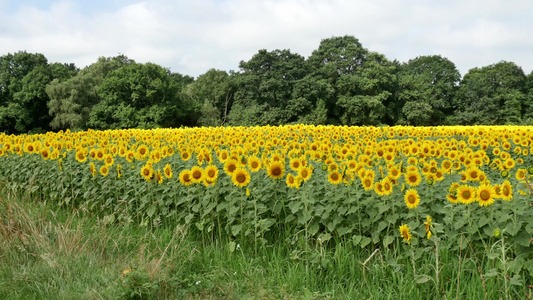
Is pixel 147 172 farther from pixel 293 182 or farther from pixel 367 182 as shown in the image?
pixel 367 182

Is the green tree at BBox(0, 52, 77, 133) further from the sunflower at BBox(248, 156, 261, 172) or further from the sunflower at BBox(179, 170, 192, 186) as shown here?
the sunflower at BBox(248, 156, 261, 172)

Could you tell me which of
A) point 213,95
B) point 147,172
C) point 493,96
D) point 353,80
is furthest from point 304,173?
point 493,96

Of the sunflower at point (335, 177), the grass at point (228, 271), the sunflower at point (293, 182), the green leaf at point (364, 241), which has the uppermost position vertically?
the sunflower at point (335, 177)

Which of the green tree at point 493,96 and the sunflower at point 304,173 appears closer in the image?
the sunflower at point 304,173

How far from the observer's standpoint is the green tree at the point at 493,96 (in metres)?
43.6

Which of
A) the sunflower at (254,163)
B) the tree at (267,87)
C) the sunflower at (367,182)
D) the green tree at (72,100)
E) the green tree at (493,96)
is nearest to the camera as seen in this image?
the sunflower at (367,182)

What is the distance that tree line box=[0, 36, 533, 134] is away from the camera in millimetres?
39031

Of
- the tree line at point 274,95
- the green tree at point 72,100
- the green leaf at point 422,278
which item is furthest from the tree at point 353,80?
the green leaf at point 422,278

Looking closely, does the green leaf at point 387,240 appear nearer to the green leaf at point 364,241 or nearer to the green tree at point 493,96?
Result: the green leaf at point 364,241

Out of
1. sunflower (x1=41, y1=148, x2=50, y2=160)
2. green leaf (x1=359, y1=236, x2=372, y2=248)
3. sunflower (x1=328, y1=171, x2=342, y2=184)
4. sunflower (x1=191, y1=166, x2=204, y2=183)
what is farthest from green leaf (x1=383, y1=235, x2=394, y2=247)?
sunflower (x1=41, y1=148, x2=50, y2=160)

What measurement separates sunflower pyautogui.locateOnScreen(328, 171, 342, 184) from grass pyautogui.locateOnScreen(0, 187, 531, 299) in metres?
0.61

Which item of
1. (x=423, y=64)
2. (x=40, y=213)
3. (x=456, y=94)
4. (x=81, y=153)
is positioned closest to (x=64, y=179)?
(x=81, y=153)

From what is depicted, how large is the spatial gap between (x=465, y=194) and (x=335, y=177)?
1.24 m

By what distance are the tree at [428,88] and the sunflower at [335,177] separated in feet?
127
